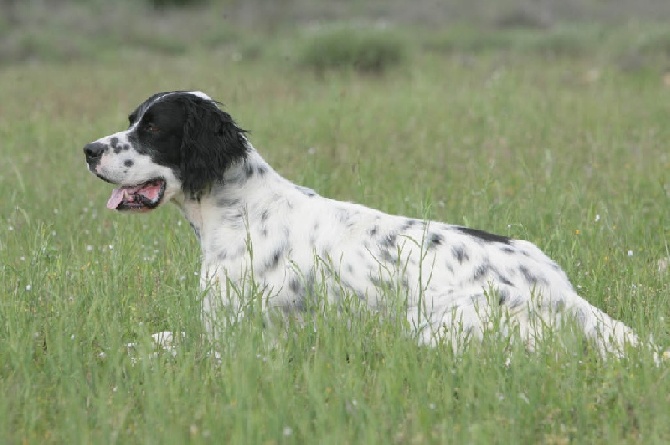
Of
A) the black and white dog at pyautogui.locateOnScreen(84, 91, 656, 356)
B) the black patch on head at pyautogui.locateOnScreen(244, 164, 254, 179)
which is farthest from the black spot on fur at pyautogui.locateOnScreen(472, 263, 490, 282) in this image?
the black patch on head at pyautogui.locateOnScreen(244, 164, 254, 179)

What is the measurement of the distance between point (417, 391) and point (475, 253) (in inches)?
44.9

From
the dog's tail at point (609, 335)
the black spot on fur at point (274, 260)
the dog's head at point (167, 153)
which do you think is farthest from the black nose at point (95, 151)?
the dog's tail at point (609, 335)

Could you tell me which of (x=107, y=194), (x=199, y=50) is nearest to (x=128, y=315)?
(x=107, y=194)

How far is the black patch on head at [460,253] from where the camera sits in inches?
184

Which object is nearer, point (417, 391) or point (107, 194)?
point (417, 391)

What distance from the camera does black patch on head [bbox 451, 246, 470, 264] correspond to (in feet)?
15.4

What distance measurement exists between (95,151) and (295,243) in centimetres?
106

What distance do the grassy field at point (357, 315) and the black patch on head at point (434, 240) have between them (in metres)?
0.42

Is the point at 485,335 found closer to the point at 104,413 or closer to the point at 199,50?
the point at 104,413

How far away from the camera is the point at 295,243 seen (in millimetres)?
4848

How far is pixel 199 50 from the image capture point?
Answer: 1828 cm

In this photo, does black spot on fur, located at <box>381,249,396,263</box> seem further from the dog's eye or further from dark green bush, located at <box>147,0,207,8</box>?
dark green bush, located at <box>147,0,207,8</box>

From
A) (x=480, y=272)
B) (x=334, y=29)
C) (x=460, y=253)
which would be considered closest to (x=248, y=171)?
(x=460, y=253)

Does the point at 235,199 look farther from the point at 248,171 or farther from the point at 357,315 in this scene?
the point at 357,315
